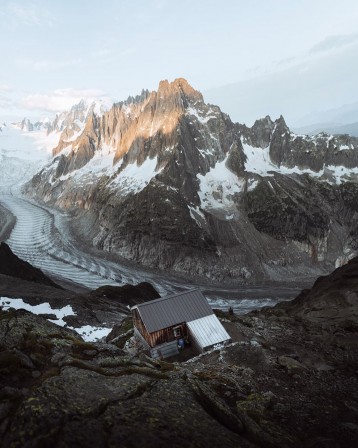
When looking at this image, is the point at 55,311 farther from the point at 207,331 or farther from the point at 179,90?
the point at 179,90

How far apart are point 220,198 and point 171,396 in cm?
14546

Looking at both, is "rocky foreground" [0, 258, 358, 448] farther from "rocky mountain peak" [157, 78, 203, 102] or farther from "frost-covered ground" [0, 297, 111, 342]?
"rocky mountain peak" [157, 78, 203, 102]

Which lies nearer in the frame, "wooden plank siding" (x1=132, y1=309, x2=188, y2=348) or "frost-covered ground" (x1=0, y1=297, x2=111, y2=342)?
"wooden plank siding" (x1=132, y1=309, x2=188, y2=348)

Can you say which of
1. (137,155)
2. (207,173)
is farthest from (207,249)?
(137,155)

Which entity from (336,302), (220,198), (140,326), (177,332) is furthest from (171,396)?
(220,198)

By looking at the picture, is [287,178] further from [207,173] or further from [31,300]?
[31,300]

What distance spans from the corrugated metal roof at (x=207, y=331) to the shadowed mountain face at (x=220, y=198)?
92.9m

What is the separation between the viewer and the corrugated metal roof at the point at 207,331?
3089 cm

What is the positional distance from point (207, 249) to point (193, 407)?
117m

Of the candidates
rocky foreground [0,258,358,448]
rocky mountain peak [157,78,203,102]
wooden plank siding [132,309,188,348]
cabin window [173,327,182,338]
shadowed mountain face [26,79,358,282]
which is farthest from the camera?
rocky mountain peak [157,78,203,102]

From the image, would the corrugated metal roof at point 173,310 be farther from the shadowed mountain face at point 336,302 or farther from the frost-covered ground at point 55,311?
the shadowed mountain face at point 336,302

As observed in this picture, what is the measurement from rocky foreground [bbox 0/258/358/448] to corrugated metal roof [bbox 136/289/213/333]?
223 inches

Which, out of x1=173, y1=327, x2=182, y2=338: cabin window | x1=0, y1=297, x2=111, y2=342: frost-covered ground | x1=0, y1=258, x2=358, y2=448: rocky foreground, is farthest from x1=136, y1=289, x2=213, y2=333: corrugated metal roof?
x1=0, y1=297, x2=111, y2=342: frost-covered ground

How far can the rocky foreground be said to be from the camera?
1242cm
